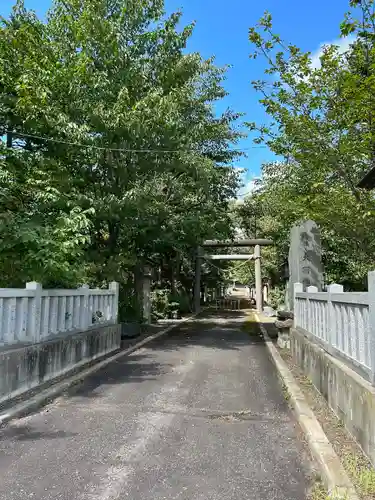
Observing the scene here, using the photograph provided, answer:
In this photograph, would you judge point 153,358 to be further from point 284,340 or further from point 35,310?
point 35,310

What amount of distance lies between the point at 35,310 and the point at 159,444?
3.11 metres

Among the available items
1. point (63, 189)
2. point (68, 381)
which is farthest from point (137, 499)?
point (63, 189)

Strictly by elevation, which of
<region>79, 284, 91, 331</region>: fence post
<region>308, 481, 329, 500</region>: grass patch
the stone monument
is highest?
the stone monument

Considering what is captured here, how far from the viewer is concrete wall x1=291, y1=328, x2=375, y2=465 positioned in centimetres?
371

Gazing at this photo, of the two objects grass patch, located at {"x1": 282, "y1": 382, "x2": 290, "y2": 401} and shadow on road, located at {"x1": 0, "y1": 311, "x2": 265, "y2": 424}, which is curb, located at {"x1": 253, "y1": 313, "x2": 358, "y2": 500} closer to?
grass patch, located at {"x1": 282, "y1": 382, "x2": 290, "y2": 401}

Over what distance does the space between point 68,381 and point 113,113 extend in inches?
260

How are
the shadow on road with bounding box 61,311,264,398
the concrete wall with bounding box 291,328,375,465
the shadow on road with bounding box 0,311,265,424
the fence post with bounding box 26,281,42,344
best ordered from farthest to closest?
1. the shadow on road with bounding box 61,311,264,398
2. the fence post with bounding box 26,281,42,344
3. the shadow on road with bounding box 0,311,265,424
4. the concrete wall with bounding box 291,328,375,465

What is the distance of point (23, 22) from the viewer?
11812mm

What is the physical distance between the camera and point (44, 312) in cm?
675

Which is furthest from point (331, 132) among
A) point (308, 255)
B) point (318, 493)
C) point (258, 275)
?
point (258, 275)

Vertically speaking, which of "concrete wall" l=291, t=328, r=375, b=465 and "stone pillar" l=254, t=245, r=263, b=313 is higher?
"stone pillar" l=254, t=245, r=263, b=313

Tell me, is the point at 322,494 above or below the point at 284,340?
below

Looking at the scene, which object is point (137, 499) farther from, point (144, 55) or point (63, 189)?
point (144, 55)

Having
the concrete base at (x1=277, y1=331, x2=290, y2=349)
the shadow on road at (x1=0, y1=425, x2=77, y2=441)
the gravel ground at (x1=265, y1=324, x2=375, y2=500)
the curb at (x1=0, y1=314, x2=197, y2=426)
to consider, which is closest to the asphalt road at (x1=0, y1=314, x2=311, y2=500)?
the shadow on road at (x1=0, y1=425, x2=77, y2=441)
